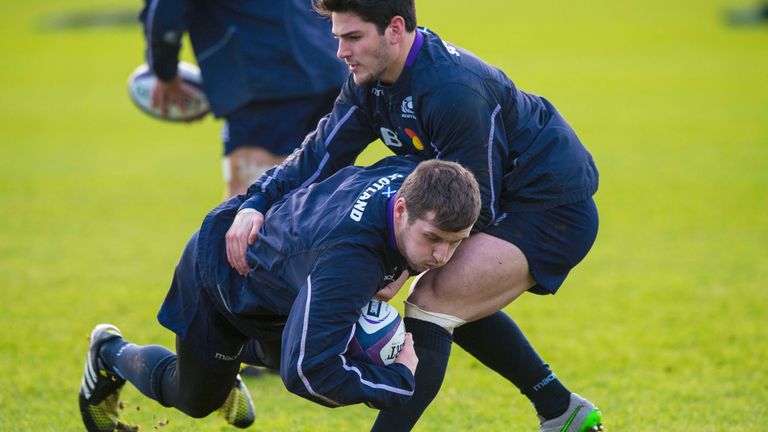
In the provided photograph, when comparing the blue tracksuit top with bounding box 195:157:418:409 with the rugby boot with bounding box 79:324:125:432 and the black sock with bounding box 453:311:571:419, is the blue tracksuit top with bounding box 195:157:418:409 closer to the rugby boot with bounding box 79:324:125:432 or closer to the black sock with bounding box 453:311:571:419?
the black sock with bounding box 453:311:571:419

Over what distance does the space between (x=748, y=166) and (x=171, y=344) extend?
877 centimetres

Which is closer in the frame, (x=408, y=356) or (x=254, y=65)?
(x=408, y=356)

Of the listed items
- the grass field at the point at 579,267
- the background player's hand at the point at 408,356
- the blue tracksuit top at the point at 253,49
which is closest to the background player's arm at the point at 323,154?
the background player's hand at the point at 408,356

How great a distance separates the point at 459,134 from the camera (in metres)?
3.87

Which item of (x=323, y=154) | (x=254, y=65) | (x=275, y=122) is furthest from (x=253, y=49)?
(x=323, y=154)

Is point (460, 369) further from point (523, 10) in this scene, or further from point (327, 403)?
point (523, 10)

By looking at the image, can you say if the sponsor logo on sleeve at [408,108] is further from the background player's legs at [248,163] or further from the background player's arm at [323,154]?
the background player's legs at [248,163]

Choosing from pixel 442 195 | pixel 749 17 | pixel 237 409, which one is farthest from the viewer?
pixel 749 17

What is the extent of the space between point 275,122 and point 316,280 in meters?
2.82

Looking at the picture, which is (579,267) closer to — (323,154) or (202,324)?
(323,154)

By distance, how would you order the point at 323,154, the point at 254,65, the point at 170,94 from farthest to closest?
the point at 170,94, the point at 254,65, the point at 323,154

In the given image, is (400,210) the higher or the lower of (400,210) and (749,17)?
the higher

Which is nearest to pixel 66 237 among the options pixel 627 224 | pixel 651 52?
pixel 627 224

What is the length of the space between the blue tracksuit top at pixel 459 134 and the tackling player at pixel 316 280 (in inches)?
7.3
